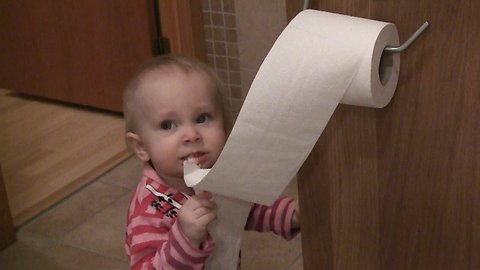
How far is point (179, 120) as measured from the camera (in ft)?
2.84

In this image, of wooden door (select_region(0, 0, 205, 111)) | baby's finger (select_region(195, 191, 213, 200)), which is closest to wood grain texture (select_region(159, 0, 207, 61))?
wooden door (select_region(0, 0, 205, 111))

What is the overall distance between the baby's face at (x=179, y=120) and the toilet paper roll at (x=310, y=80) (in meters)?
0.16

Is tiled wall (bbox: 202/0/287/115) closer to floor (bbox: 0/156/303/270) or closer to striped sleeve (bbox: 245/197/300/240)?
floor (bbox: 0/156/303/270)

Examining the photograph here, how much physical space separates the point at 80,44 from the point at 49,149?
331mm

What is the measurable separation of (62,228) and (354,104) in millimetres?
1240

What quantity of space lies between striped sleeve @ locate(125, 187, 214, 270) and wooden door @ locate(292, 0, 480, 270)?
126 millimetres

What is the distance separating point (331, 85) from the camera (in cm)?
68

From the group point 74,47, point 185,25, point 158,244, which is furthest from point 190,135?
point 74,47


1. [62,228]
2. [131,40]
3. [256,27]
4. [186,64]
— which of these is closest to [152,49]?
[131,40]

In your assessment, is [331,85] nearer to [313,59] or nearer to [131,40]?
[313,59]

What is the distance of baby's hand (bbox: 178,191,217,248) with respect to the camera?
0.83 metres

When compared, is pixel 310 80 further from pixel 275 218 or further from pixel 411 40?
pixel 275 218

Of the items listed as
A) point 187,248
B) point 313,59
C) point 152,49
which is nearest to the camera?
point 313,59

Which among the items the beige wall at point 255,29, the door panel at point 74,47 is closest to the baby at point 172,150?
the beige wall at point 255,29
